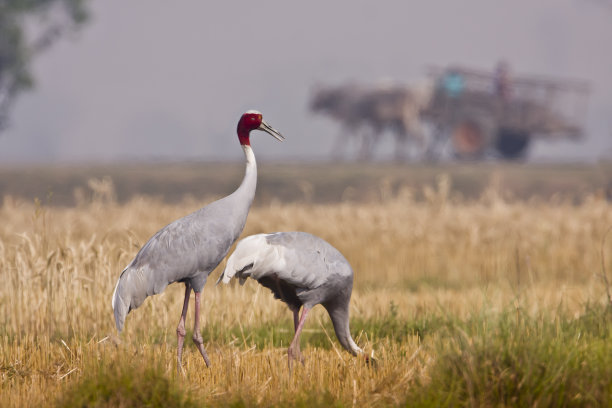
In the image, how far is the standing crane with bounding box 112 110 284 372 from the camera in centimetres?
496

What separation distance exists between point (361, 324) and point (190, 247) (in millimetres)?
2163

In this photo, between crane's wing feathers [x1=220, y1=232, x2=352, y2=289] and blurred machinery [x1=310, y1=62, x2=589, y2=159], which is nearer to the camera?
crane's wing feathers [x1=220, y1=232, x2=352, y2=289]

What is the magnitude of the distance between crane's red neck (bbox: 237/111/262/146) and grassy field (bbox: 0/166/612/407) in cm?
141

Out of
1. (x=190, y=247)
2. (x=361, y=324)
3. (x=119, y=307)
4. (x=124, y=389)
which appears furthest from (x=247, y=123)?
(x=361, y=324)

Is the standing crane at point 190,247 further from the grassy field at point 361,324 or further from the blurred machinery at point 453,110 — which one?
the blurred machinery at point 453,110

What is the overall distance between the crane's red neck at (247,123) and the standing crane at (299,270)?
2.11ft

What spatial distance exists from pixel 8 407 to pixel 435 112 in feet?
107

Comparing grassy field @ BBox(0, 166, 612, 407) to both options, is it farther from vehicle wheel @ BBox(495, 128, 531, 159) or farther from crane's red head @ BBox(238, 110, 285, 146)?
vehicle wheel @ BBox(495, 128, 531, 159)

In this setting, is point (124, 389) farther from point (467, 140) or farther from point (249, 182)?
point (467, 140)

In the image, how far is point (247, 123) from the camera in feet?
17.0

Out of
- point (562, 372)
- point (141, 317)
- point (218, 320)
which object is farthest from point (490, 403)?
point (141, 317)

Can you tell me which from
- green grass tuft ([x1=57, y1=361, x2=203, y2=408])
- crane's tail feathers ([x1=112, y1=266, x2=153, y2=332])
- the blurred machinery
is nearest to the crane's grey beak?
crane's tail feathers ([x1=112, y1=266, x2=153, y2=332])

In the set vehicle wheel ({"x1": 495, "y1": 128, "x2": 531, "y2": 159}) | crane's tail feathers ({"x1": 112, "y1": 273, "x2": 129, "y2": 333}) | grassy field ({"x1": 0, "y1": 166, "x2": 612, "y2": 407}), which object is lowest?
vehicle wheel ({"x1": 495, "y1": 128, "x2": 531, "y2": 159})

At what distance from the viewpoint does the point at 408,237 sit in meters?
11.8
